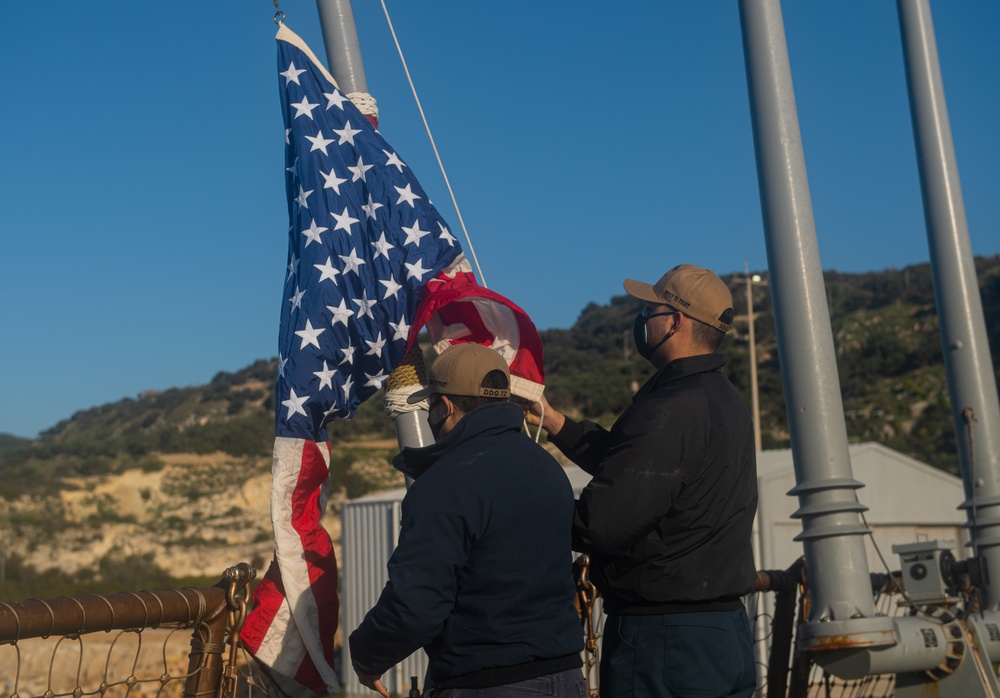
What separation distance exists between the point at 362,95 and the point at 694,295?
8.51ft

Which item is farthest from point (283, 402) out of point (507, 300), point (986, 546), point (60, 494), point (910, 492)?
point (60, 494)

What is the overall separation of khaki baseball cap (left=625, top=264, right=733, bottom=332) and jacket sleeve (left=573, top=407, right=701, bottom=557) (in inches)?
18.6

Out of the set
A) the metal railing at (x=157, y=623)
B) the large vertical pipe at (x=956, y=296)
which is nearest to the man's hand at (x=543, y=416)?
the metal railing at (x=157, y=623)

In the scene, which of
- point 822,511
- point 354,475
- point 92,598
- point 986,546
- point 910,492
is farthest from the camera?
point 354,475

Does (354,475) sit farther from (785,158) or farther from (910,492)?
(785,158)

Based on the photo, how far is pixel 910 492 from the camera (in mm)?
19266

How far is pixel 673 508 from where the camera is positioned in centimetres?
337

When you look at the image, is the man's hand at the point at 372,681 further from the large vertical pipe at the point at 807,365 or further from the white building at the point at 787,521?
the white building at the point at 787,521

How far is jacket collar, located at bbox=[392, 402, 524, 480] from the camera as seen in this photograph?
10.1 feet

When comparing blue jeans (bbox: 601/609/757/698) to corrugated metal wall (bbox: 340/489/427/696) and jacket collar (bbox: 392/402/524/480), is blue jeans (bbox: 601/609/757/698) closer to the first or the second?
jacket collar (bbox: 392/402/524/480)

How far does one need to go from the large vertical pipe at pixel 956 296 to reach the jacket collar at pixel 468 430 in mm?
4708

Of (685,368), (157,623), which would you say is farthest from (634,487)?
(157,623)

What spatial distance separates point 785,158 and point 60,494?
152 feet

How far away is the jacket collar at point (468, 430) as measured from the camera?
3080 mm
